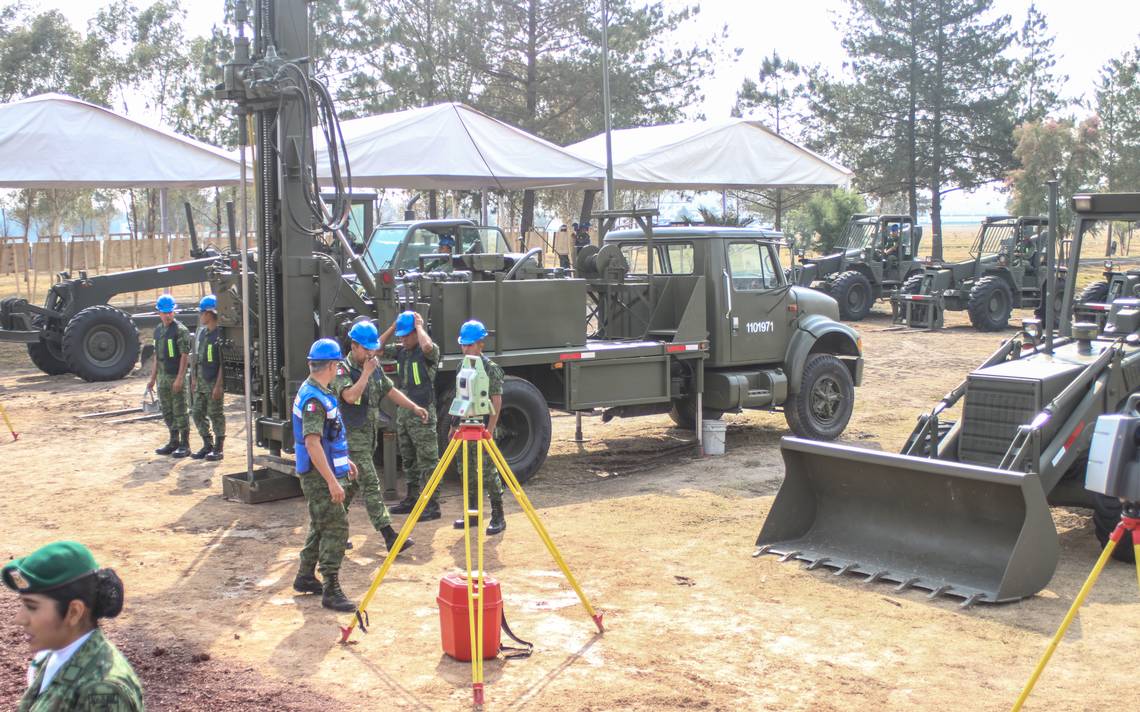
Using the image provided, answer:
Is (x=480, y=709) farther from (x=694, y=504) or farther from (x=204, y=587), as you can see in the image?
(x=694, y=504)

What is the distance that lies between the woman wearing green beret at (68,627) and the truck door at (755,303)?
376 inches

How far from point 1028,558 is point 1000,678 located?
1.35 m

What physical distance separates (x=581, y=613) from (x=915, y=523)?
2448 millimetres

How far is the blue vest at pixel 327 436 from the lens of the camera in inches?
264

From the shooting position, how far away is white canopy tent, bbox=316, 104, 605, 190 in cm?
1741

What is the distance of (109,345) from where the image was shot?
17062 millimetres

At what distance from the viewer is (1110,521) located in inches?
309

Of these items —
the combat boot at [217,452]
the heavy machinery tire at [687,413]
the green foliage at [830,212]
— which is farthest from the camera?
the green foliage at [830,212]

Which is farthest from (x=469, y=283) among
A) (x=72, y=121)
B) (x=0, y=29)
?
(x=0, y=29)

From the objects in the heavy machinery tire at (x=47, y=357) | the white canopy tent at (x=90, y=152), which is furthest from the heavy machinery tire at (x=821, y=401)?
the white canopy tent at (x=90, y=152)

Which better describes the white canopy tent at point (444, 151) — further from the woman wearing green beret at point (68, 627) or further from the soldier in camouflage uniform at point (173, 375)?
the woman wearing green beret at point (68, 627)

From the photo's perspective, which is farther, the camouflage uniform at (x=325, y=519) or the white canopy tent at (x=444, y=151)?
the white canopy tent at (x=444, y=151)

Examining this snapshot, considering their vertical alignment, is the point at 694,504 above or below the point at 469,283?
below

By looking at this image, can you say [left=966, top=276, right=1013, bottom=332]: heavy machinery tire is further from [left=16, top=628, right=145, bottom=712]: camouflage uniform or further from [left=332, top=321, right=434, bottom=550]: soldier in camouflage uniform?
[left=16, top=628, right=145, bottom=712]: camouflage uniform
